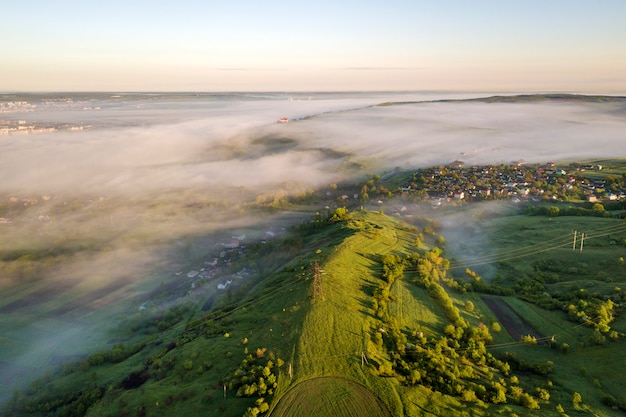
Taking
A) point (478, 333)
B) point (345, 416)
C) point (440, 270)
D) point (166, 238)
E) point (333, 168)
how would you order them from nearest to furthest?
1. point (345, 416)
2. point (478, 333)
3. point (440, 270)
4. point (166, 238)
5. point (333, 168)

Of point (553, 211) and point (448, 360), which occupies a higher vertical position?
point (553, 211)

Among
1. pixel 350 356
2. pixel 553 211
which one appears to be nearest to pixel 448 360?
pixel 350 356

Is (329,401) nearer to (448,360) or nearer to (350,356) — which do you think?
(350,356)

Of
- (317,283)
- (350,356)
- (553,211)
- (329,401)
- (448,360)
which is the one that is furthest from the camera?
(553,211)

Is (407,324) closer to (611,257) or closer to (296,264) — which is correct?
(296,264)

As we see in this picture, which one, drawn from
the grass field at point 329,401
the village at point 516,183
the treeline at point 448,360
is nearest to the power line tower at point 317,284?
the treeline at point 448,360

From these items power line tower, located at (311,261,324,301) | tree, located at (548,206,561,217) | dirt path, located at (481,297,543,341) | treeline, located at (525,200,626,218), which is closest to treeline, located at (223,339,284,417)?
power line tower, located at (311,261,324,301)

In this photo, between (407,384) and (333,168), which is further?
(333,168)

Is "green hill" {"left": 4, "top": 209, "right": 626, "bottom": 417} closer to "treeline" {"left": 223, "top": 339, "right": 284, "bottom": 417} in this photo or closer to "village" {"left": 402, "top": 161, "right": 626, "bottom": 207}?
"treeline" {"left": 223, "top": 339, "right": 284, "bottom": 417}

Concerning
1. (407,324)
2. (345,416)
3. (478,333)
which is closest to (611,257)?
(478,333)
